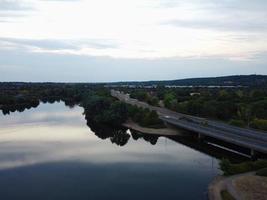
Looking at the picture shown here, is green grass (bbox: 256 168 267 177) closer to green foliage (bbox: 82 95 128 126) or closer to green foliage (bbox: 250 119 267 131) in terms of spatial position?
green foliage (bbox: 250 119 267 131)

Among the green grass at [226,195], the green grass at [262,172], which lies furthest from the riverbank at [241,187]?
the green grass at [262,172]

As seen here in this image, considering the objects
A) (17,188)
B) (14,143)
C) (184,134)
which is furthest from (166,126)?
(17,188)

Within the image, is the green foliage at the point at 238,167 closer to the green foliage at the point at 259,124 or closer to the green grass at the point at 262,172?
the green grass at the point at 262,172

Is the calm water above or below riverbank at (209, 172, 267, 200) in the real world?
below

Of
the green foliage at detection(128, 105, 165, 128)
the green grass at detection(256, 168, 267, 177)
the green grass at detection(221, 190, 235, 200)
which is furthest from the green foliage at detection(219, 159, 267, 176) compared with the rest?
the green foliage at detection(128, 105, 165, 128)

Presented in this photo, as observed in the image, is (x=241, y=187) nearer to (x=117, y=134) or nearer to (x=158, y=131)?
(x=158, y=131)
